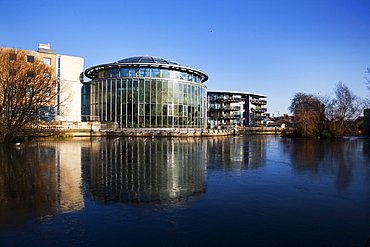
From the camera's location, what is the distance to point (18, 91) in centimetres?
2664

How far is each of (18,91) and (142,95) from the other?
82.7 ft

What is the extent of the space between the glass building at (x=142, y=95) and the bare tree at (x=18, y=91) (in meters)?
21.4

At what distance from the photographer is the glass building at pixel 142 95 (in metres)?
49.9

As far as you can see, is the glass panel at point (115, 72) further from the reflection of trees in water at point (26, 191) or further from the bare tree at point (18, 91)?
the reflection of trees in water at point (26, 191)

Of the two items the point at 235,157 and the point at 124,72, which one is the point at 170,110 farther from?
the point at 235,157

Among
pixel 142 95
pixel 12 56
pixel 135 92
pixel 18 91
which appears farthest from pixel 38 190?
pixel 135 92

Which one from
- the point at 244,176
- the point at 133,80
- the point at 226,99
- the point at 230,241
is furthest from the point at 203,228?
the point at 226,99

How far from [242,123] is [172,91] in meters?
57.6

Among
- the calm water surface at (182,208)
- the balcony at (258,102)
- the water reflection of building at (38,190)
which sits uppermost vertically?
the balcony at (258,102)

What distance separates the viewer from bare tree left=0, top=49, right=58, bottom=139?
85.6 ft

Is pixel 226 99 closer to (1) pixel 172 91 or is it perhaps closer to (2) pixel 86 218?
(1) pixel 172 91

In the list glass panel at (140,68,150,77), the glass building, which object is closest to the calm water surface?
the glass building

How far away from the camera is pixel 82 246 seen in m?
5.05

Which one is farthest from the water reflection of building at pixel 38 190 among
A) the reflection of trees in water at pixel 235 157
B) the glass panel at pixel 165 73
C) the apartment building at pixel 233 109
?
the apartment building at pixel 233 109
